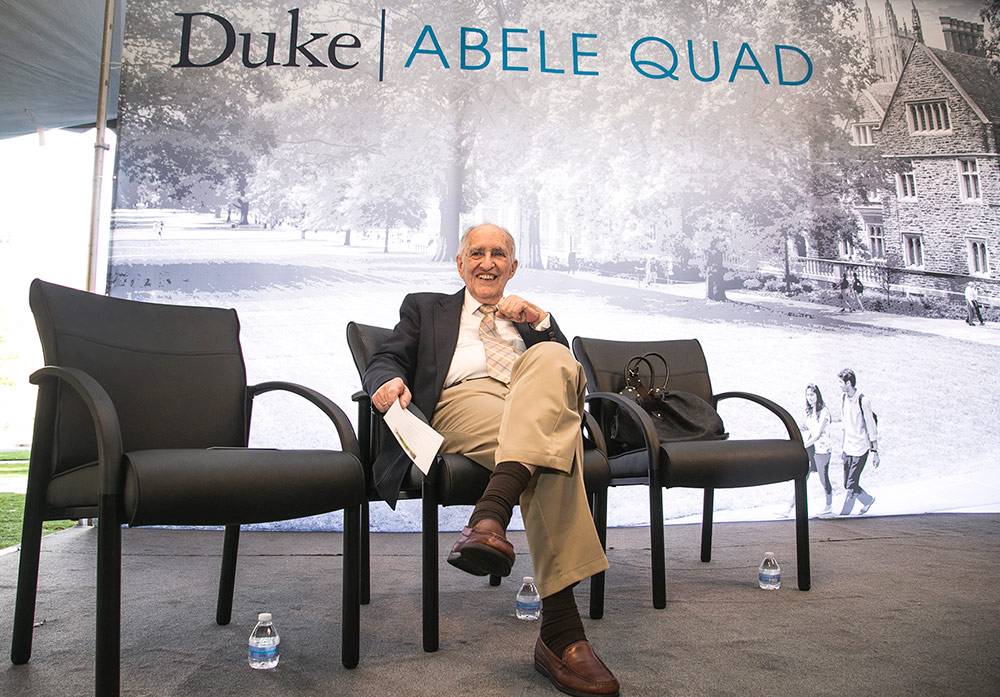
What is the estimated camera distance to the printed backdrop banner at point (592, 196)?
12.9 ft

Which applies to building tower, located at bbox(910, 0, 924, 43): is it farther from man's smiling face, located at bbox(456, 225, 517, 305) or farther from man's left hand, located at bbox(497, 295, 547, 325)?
man's left hand, located at bbox(497, 295, 547, 325)

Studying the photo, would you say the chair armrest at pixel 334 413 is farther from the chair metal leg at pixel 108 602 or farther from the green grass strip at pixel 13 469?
the green grass strip at pixel 13 469

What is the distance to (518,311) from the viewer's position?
2254 mm

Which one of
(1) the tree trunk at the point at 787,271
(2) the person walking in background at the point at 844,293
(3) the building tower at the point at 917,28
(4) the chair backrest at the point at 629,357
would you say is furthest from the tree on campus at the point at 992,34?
(4) the chair backrest at the point at 629,357

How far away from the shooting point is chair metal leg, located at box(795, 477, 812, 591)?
8.36 ft

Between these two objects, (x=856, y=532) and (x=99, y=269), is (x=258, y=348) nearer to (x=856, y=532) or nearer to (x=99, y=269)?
(x=99, y=269)

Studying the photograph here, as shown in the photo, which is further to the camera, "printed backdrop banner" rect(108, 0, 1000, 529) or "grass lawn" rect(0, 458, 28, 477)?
"grass lawn" rect(0, 458, 28, 477)

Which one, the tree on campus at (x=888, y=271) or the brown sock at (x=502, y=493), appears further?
the tree on campus at (x=888, y=271)

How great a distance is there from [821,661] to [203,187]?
3.42 meters

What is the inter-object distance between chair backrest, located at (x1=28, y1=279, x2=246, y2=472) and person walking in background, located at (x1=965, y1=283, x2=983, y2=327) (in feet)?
13.5

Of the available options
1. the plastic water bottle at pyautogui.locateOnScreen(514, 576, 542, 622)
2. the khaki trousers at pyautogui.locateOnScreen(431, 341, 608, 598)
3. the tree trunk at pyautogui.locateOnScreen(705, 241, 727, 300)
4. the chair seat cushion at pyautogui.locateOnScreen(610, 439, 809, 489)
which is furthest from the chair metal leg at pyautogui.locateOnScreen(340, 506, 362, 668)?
the tree trunk at pyautogui.locateOnScreen(705, 241, 727, 300)

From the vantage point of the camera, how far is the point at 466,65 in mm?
4168

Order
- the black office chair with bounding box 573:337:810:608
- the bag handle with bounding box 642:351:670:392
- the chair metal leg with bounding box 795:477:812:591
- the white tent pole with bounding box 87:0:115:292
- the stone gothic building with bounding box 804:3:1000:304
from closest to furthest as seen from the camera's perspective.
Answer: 1. the black office chair with bounding box 573:337:810:608
2. the chair metal leg with bounding box 795:477:812:591
3. the bag handle with bounding box 642:351:670:392
4. the white tent pole with bounding box 87:0:115:292
5. the stone gothic building with bounding box 804:3:1000:304

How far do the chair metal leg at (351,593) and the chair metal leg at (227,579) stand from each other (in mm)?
461
